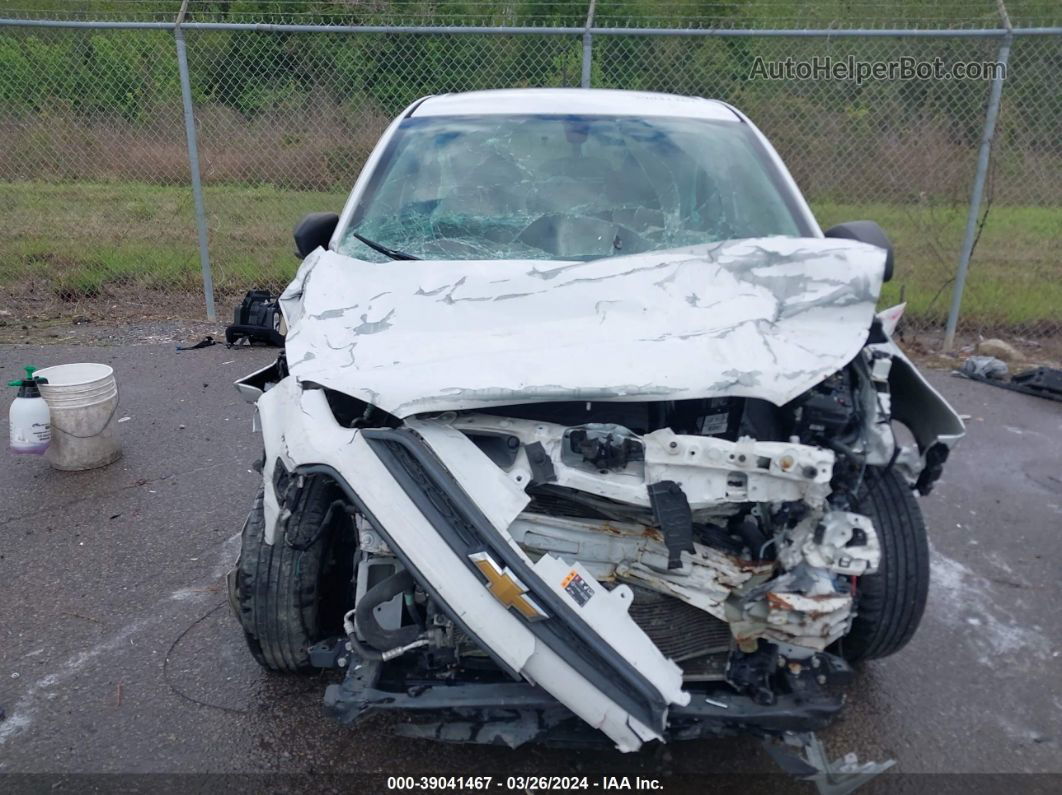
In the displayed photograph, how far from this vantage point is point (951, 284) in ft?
23.1

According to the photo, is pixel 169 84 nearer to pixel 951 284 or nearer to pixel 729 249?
pixel 729 249

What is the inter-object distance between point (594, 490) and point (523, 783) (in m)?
1.00

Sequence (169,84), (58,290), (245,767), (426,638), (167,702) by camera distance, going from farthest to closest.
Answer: (58,290), (169,84), (167,702), (245,767), (426,638)

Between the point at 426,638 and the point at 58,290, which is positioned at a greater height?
the point at 426,638

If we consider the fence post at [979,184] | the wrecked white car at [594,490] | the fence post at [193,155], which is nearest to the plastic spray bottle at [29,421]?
the wrecked white car at [594,490]

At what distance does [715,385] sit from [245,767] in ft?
5.94

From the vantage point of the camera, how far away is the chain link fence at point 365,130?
21.5 feet

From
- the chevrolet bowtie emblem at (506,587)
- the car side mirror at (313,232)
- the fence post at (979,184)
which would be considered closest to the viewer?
the chevrolet bowtie emblem at (506,587)

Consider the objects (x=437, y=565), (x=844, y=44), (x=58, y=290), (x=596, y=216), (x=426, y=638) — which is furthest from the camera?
(x=58, y=290)

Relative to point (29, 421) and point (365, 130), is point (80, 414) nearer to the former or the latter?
point (29, 421)

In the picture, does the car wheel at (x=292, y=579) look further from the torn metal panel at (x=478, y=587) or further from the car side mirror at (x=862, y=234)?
the car side mirror at (x=862, y=234)

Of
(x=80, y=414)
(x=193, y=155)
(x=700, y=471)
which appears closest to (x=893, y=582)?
(x=700, y=471)

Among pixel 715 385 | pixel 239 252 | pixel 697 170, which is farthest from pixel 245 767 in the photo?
pixel 239 252

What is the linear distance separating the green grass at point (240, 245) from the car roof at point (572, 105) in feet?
11.6
